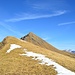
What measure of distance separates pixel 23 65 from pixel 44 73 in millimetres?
8451

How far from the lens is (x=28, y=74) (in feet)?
123

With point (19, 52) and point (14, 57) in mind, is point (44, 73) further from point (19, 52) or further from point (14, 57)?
point (19, 52)

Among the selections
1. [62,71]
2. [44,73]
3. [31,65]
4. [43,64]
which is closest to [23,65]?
[31,65]

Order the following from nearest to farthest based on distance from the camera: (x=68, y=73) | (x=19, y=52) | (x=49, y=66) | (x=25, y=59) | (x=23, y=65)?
(x=68, y=73), (x=49, y=66), (x=23, y=65), (x=25, y=59), (x=19, y=52)

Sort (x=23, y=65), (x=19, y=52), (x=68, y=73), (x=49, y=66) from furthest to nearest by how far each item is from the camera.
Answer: (x=19, y=52), (x=23, y=65), (x=49, y=66), (x=68, y=73)

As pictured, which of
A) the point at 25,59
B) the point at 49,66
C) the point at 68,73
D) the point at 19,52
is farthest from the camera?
the point at 19,52

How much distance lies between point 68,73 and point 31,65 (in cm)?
1087

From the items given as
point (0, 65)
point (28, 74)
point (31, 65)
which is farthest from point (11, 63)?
point (28, 74)

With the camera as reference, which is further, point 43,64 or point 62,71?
point 43,64

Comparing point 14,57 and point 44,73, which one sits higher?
point 14,57

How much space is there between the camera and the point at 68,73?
35812mm

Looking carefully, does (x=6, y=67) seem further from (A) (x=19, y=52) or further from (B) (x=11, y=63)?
(A) (x=19, y=52)

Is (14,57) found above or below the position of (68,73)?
above

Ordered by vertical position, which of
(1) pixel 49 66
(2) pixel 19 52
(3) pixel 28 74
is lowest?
(3) pixel 28 74
